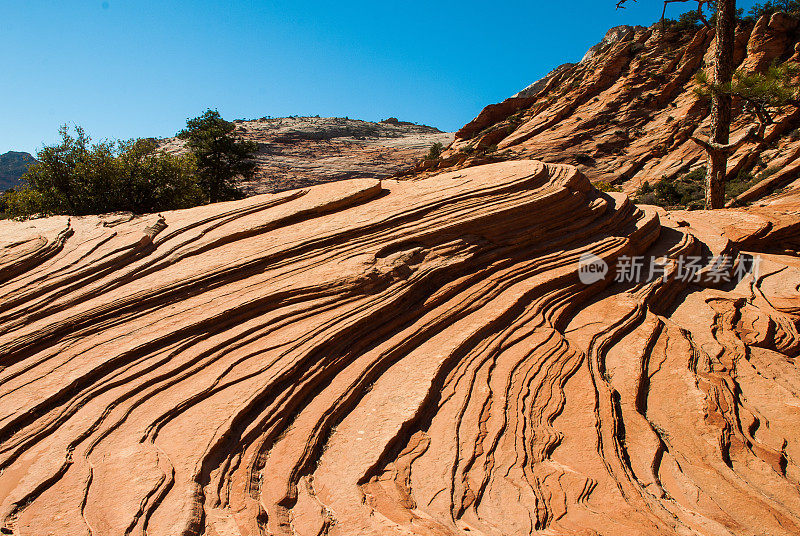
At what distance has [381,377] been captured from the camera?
641 centimetres

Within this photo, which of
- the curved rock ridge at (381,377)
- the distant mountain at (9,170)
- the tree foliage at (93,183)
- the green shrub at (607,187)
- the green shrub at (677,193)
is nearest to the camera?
the curved rock ridge at (381,377)

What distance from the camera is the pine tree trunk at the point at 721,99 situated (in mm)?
16750

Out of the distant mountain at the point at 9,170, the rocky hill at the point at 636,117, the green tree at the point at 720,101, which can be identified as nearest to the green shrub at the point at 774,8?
the rocky hill at the point at 636,117

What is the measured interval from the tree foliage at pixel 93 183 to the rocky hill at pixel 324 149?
18.6 metres

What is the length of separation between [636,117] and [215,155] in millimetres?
35914

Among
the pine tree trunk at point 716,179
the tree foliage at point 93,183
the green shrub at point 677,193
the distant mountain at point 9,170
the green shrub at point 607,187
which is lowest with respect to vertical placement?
the green shrub at point 677,193

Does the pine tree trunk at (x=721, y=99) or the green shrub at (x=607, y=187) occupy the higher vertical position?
the pine tree trunk at (x=721, y=99)

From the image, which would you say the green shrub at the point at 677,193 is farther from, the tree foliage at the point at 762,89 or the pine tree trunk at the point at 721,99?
the tree foliage at the point at 762,89

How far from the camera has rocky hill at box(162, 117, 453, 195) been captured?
145 ft

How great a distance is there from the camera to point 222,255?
8109mm

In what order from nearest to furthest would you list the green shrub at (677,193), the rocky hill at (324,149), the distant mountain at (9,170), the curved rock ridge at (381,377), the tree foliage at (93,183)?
the curved rock ridge at (381,377) < the tree foliage at (93,183) < the green shrub at (677,193) < the rocky hill at (324,149) < the distant mountain at (9,170)

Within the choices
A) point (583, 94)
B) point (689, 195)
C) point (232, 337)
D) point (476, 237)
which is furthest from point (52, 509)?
point (583, 94)

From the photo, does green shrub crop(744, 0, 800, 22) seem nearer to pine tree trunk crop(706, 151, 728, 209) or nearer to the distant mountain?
pine tree trunk crop(706, 151, 728, 209)

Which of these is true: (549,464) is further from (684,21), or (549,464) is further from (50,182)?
(684,21)
